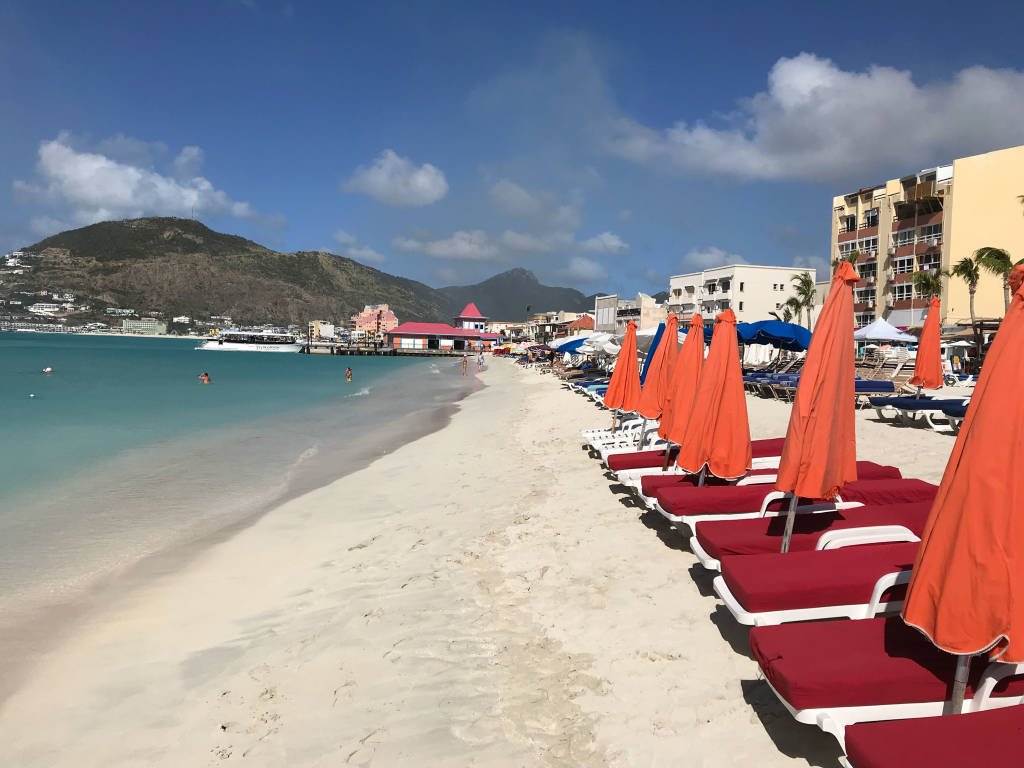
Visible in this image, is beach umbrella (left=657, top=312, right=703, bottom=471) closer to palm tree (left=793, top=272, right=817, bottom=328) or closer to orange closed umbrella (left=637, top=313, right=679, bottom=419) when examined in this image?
orange closed umbrella (left=637, top=313, right=679, bottom=419)

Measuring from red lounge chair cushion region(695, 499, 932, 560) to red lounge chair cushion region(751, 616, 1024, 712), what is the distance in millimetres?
1513

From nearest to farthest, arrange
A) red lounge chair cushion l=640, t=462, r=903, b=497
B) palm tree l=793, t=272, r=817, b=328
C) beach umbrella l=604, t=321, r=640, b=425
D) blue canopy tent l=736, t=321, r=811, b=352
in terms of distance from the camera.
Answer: red lounge chair cushion l=640, t=462, r=903, b=497
beach umbrella l=604, t=321, r=640, b=425
blue canopy tent l=736, t=321, r=811, b=352
palm tree l=793, t=272, r=817, b=328

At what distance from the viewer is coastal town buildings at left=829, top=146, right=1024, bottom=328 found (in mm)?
39344

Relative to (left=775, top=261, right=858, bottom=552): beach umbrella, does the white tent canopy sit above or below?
above

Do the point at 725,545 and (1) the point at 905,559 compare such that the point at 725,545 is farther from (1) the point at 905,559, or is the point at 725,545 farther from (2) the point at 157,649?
(2) the point at 157,649

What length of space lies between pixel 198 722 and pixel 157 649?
1.42 m

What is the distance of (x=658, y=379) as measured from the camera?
9.24 metres

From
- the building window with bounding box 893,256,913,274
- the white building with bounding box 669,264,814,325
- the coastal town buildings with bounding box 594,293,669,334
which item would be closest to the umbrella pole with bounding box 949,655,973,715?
the building window with bounding box 893,256,913,274

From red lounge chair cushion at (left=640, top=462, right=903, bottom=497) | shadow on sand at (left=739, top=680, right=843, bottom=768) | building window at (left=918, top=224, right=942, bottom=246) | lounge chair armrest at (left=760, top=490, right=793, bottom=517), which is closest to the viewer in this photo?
shadow on sand at (left=739, top=680, right=843, bottom=768)

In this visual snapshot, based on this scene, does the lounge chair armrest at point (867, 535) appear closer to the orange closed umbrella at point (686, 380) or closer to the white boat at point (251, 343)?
the orange closed umbrella at point (686, 380)

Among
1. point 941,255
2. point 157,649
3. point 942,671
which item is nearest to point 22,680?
point 157,649

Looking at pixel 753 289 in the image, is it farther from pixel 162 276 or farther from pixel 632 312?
pixel 162 276

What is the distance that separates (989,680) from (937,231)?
49.0 m

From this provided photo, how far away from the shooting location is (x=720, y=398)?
576 cm
